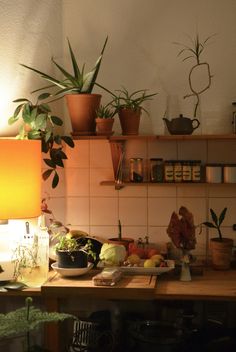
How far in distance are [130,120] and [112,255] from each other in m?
0.72

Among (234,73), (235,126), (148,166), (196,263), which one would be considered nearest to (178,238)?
(196,263)

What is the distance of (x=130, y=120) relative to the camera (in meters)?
2.70

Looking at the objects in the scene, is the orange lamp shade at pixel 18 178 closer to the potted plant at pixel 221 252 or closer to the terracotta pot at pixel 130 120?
the terracotta pot at pixel 130 120

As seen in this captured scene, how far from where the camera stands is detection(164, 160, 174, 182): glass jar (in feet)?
8.94

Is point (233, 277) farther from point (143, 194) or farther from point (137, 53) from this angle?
Answer: point (137, 53)

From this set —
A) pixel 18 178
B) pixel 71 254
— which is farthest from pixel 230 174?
pixel 18 178

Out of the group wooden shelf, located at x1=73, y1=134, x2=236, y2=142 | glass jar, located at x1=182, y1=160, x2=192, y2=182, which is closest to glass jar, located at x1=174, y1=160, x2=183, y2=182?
glass jar, located at x1=182, y1=160, x2=192, y2=182

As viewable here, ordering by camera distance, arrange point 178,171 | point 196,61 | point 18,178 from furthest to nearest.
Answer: point 196,61
point 178,171
point 18,178

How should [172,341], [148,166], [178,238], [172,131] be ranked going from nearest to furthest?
1. [172,341]
2. [178,238]
3. [172,131]
4. [148,166]

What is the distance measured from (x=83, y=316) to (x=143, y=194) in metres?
0.79

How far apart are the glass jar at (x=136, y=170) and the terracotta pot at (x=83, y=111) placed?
29 centimetres

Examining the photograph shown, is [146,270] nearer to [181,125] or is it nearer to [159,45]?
[181,125]

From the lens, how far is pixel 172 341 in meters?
2.31

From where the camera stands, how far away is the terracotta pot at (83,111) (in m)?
2.66
